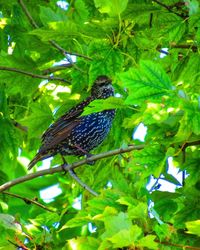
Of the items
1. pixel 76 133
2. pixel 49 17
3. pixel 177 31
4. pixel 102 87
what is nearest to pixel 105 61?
pixel 177 31

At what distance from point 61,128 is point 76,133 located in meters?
0.36

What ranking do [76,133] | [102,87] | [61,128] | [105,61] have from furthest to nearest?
[102,87] → [76,133] → [61,128] → [105,61]

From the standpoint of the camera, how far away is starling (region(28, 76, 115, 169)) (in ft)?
22.3

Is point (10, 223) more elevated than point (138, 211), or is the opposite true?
point (10, 223)

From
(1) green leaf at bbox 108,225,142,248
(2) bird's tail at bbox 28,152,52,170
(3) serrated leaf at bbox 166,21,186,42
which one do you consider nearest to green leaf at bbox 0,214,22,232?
(1) green leaf at bbox 108,225,142,248

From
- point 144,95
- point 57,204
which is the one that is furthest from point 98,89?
point 144,95

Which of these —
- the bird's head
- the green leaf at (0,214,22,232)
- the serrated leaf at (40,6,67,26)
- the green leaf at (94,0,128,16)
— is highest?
the bird's head

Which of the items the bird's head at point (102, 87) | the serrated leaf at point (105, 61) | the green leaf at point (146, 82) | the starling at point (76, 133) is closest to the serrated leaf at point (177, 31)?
the serrated leaf at point (105, 61)

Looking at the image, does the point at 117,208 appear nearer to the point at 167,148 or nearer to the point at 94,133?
the point at 167,148

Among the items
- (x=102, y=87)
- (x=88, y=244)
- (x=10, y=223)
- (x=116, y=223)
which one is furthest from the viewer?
(x=102, y=87)

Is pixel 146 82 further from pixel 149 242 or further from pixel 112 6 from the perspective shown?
pixel 112 6

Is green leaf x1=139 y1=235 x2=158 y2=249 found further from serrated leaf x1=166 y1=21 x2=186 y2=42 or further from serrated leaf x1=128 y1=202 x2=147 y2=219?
serrated leaf x1=166 y1=21 x2=186 y2=42

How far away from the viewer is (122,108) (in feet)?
17.7

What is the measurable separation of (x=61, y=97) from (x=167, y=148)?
10.1ft
